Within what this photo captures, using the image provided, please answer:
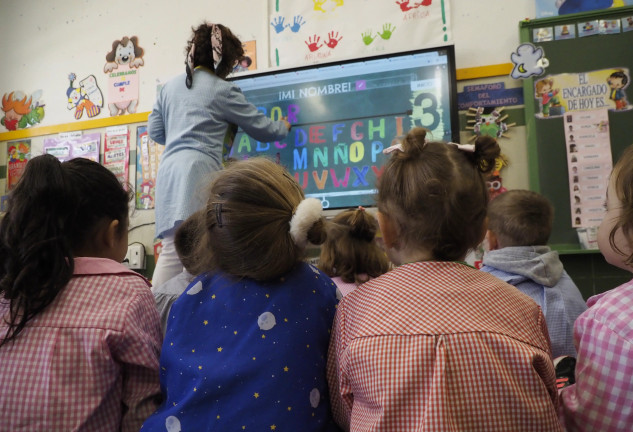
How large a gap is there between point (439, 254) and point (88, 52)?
3270 millimetres

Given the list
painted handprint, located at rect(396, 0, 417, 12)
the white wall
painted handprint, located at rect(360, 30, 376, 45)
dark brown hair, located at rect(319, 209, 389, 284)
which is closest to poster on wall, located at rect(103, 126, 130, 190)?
the white wall

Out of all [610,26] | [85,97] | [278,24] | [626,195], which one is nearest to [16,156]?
[85,97]

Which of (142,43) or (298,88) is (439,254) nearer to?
(298,88)

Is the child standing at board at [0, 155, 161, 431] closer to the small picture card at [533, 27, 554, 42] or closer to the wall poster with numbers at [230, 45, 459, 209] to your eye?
the wall poster with numbers at [230, 45, 459, 209]

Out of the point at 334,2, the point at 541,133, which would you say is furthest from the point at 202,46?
the point at 541,133

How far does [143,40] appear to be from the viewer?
10.6 feet

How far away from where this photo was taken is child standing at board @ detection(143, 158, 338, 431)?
838mm

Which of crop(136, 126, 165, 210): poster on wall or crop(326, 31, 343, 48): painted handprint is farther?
crop(136, 126, 165, 210): poster on wall

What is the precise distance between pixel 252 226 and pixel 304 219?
0.09m

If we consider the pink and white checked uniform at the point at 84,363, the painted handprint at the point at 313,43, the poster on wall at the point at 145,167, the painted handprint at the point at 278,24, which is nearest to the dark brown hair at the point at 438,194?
the pink and white checked uniform at the point at 84,363

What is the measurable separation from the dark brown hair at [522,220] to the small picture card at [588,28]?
1093mm

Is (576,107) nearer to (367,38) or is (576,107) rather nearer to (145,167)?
(367,38)

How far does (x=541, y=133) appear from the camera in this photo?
2.36m

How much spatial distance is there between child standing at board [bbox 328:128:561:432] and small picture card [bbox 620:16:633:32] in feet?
6.07
